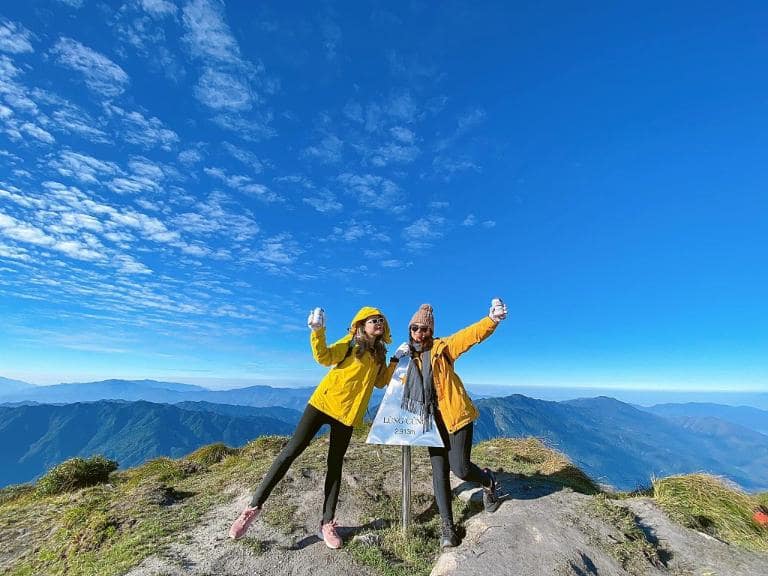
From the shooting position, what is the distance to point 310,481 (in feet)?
27.2

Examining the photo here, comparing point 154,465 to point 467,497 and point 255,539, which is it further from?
point 467,497

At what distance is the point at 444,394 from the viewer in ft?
19.8

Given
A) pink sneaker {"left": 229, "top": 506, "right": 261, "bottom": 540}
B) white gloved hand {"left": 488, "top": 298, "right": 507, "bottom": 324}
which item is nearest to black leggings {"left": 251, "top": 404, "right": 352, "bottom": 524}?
pink sneaker {"left": 229, "top": 506, "right": 261, "bottom": 540}

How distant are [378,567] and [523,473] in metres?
5.71

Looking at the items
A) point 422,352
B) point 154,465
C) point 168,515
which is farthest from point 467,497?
point 154,465

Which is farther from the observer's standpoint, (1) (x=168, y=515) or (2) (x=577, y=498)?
(2) (x=577, y=498)

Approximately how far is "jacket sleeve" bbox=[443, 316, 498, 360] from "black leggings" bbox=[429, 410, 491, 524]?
1.00 meters

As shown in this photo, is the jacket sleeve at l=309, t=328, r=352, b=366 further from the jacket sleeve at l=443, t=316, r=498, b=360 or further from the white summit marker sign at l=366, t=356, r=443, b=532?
the jacket sleeve at l=443, t=316, r=498, b=360

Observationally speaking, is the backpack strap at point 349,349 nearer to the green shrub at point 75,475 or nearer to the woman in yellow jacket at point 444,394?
the woman in yellow jacket at point 444,394

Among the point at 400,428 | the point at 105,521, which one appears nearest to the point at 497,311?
the point at 400,428

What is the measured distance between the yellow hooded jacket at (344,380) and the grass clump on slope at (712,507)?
618 cm

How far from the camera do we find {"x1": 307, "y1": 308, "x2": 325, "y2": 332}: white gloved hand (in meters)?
5.49

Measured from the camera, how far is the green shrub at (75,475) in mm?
9773

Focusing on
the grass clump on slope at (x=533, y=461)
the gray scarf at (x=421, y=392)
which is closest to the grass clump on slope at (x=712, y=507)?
the grass clump on slope at (x=533, y=461)
